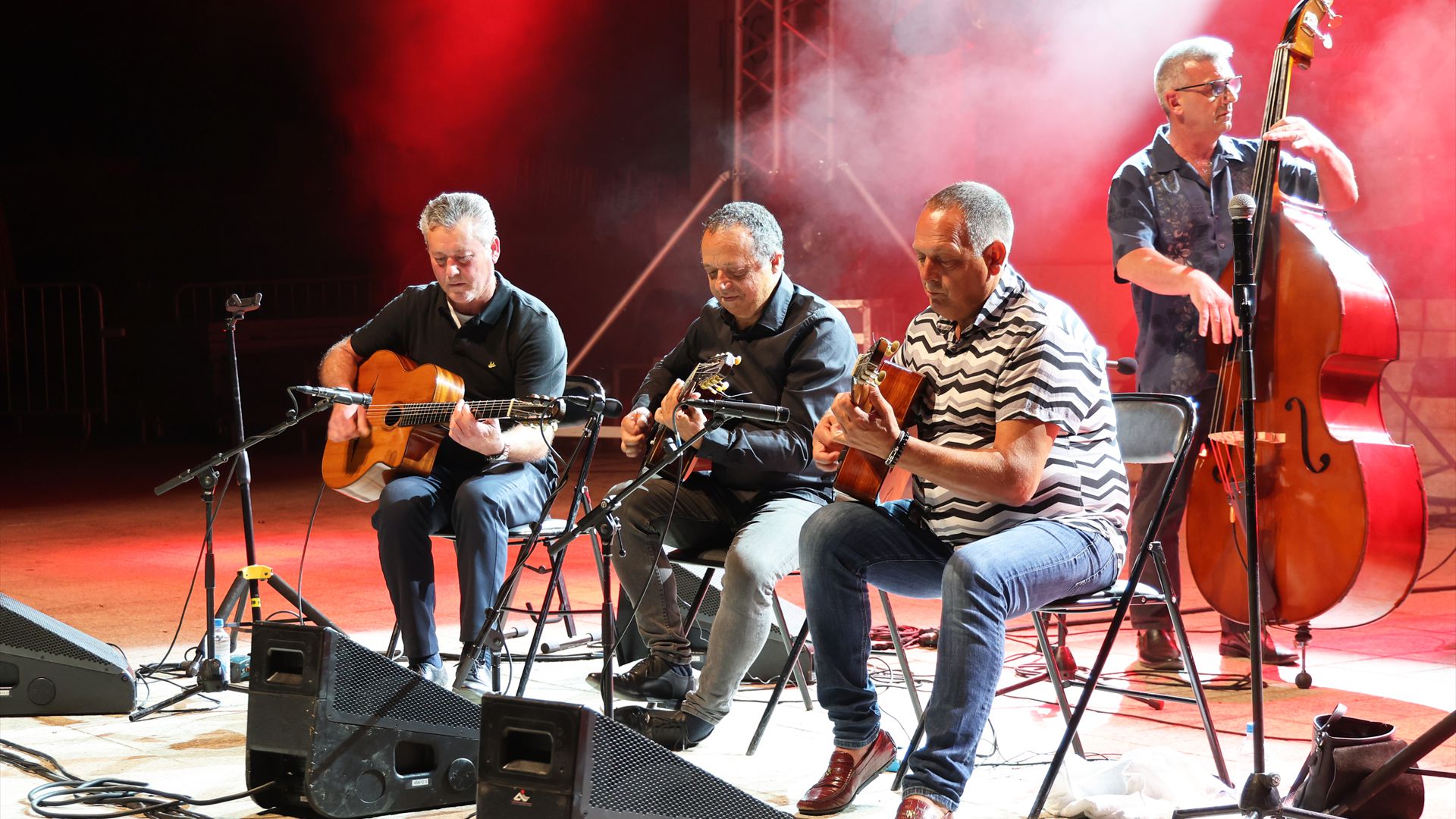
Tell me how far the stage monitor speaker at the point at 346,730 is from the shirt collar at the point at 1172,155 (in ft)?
7.70

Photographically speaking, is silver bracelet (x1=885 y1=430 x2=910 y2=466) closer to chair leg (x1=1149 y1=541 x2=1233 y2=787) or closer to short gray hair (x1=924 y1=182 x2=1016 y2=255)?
short gray hair (x1=924 y1=182 x2=1016 y2=255)

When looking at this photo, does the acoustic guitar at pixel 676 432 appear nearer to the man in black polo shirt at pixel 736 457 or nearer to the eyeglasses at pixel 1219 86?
the man in black polo shirt at pixel 736 457

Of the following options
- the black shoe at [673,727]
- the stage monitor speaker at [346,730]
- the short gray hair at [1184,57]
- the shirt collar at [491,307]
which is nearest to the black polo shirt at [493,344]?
the shirt collar at [491,307]

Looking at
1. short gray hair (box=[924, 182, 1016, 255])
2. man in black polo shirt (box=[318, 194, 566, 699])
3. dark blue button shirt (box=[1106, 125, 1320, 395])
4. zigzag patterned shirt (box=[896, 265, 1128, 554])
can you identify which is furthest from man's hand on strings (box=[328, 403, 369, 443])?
dark blue button shirt (box=[1106, 125, 1320, 395])

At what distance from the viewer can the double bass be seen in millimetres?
3098

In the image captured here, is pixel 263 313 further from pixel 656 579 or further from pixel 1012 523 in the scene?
pixel 1012 523

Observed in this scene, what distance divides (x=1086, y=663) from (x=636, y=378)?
7362mm

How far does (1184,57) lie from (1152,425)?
46.2 inches

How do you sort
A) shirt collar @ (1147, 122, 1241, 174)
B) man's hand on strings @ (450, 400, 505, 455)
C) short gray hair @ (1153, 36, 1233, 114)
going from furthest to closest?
1. shirt collar @ (1147, 122, 1241, 174)
2. short gray hair @ (1153, 36, 1233, 114)
3. man's hand on strings @ (450, 400, 505, 455)

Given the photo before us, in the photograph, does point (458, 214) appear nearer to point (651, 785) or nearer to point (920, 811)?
point (651, 785)

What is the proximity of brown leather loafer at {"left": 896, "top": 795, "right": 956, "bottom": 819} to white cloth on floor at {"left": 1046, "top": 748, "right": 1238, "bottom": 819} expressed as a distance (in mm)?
329

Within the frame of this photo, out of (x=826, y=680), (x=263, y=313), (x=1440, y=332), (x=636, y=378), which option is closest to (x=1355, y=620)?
(x=826, y=680)

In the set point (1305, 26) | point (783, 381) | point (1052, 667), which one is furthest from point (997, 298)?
point (1305, 26)

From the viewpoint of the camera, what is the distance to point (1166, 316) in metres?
3.91
